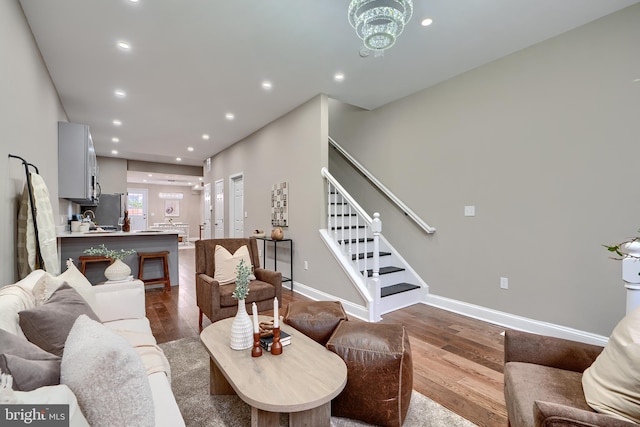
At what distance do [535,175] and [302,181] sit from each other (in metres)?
2.92

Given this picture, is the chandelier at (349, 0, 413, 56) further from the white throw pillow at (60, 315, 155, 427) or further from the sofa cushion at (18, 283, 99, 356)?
the sofa cushion at (18, 283, 99, 356)

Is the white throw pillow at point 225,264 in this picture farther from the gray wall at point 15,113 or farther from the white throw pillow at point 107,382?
the white throw pillow at point 107,382

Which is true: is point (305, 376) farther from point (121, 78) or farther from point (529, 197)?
point (121, 78)

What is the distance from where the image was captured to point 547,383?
1.30 metres

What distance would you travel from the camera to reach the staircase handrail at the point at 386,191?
388cm

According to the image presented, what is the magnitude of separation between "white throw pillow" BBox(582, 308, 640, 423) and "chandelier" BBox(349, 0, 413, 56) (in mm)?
2135

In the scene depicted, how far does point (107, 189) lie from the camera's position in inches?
329

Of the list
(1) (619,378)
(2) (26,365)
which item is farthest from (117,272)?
(1) (619,378)

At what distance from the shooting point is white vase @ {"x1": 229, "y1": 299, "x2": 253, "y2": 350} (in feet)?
5.57

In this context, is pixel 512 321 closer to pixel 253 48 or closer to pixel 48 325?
pixel 48 325

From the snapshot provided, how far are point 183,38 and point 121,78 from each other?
1436 mm

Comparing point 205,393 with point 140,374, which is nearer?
point 140,374

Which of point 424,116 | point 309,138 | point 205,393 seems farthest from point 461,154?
point 205,393

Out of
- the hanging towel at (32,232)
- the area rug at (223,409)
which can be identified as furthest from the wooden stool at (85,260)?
the area rug at (223,409)
